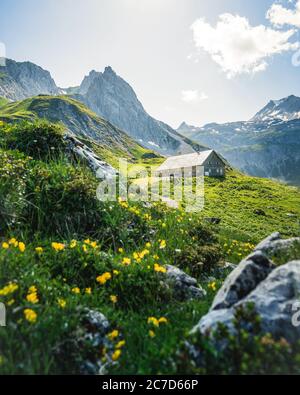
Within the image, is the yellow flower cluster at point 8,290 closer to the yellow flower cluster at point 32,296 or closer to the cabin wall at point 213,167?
the yellow flower cluster at point 32,296

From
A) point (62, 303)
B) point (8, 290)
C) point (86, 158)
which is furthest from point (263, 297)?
point (86, 158)

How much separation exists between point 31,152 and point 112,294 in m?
6.58

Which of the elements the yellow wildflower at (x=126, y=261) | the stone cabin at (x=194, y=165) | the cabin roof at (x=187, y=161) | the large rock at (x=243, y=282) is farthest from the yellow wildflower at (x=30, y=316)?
the cabin roof at (x=187, y=161)

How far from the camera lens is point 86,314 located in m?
4.09

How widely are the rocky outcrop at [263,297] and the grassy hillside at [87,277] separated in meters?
0.25

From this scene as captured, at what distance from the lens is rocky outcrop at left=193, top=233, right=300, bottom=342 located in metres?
3.35

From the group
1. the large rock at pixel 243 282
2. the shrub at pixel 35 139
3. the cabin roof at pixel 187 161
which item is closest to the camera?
the large rock at pixel 243 282

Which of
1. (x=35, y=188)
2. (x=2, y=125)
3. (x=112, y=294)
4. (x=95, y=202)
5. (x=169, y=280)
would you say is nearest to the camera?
(x=112, y=294)

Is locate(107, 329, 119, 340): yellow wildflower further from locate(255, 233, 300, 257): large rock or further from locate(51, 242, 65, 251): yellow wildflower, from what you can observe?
locate(255, 233, 300, 257): large rock

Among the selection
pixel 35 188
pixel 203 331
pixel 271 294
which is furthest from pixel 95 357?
pixel 35 188

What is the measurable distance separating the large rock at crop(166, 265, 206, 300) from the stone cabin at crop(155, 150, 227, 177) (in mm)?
85765

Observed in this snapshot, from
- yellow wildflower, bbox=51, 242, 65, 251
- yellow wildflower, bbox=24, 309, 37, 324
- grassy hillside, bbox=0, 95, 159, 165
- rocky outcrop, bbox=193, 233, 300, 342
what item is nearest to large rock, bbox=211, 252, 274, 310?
rocky outcrop, bbox=193, 233, 300, 342

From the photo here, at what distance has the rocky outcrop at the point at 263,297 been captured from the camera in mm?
3352

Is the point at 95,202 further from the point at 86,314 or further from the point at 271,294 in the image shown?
the point at 271,294
